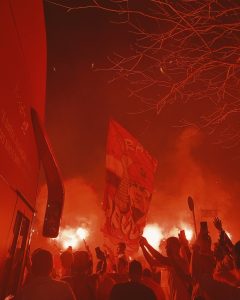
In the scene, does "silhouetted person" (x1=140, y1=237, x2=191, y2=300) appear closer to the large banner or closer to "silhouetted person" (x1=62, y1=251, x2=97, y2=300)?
"silhouetted person" (x1=62, y1=251, x2=97, y2=300)

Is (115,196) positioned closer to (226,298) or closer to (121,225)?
(121,225)

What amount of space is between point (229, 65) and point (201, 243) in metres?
2.56

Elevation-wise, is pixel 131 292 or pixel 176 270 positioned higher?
pixel 176 270

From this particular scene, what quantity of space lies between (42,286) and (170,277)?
2.28m

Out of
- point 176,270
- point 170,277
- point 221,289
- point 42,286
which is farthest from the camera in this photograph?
point 170,277

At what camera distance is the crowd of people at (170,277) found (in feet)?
11.1

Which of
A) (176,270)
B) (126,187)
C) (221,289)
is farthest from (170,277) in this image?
(126,187)

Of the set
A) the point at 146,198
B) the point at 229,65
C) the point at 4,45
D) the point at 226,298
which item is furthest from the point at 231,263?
the point at 146,198

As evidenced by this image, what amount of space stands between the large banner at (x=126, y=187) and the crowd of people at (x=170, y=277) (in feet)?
6.25

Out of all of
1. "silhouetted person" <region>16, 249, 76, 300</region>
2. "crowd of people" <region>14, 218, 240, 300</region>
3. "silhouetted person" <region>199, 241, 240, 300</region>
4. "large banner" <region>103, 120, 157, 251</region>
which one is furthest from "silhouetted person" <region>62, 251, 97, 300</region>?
"large banner" <region>103, 120, 157, 251</region>

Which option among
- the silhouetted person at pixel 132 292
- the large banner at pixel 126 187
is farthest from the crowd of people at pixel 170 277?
the large banner at pixel 126 187

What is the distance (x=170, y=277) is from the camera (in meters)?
5.14

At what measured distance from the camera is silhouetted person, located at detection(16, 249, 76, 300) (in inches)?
138

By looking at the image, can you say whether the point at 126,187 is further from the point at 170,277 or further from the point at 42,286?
the point at 42,286
